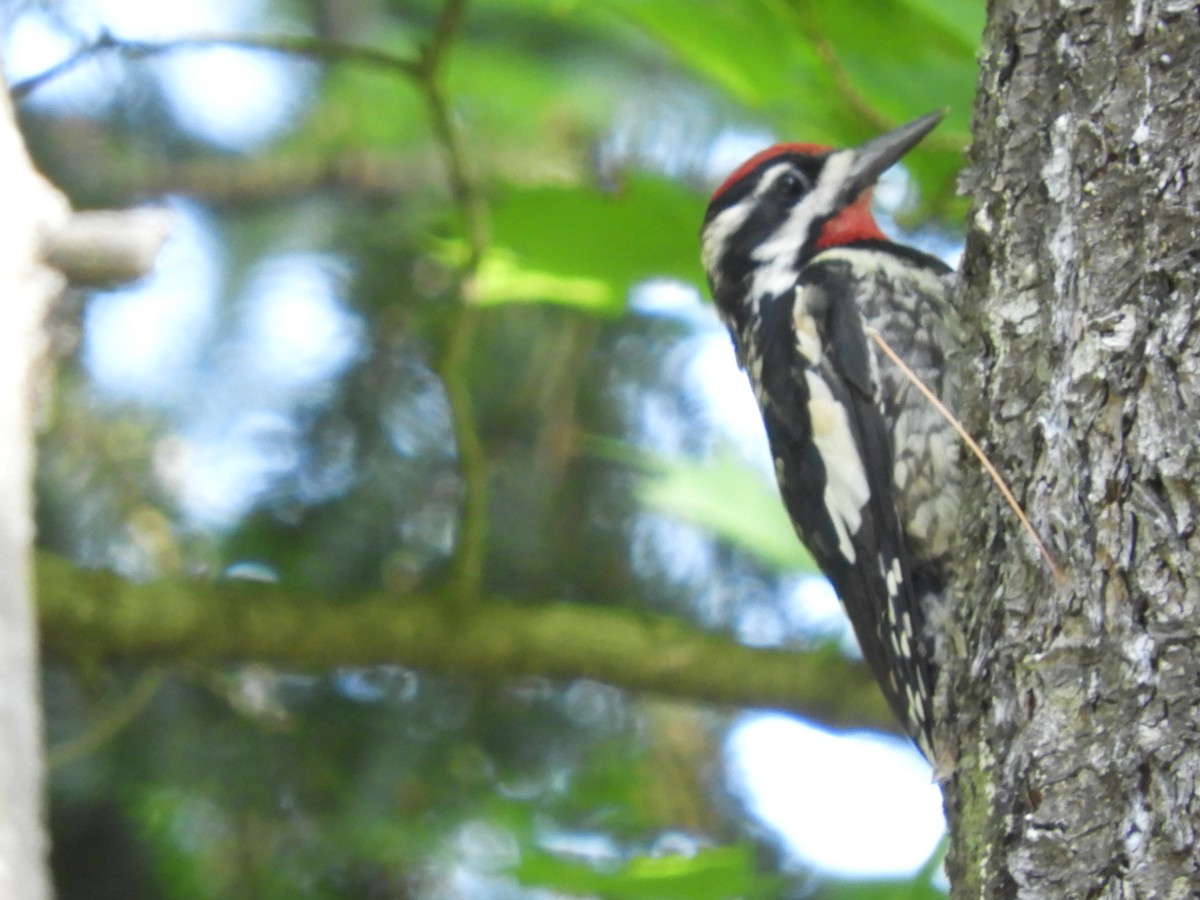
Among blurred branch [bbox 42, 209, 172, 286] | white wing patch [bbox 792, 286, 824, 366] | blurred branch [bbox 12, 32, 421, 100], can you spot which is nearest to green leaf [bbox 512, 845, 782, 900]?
white wing patch [bbox 792, 286, 824, 366]

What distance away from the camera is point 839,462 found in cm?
198

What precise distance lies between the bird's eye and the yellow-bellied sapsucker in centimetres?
10

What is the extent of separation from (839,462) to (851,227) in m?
0.45

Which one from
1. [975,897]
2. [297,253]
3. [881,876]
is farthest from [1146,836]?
[297,253]

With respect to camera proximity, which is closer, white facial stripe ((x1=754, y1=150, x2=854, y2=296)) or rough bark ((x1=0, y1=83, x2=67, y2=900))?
rough bark ((x1=0, y1=83, x2=67, y2=900))

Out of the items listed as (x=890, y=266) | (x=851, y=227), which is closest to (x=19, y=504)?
(x=890, y=266)

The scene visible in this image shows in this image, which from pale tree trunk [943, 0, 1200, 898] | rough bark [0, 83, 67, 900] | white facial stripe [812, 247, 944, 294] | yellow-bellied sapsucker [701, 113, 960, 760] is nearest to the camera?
pale tree trunk [943, 0, 1200, 898]

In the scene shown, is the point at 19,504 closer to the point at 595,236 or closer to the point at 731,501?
the point at 595,236

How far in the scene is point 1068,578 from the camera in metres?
1.21

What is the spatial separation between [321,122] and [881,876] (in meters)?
1.79

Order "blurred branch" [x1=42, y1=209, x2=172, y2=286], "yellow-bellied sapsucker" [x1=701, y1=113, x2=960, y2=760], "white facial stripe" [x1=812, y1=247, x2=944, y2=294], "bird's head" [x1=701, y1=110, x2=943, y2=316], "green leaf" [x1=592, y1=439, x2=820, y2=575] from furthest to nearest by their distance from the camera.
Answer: "bird's head" [x1=701, y1=110, x2=943, y2=316]
"green leaf" [x1=592, y1=439, x2=820, y2=575]
"white facial stripe" [x1=812, y1=247, x2=944, y2=294]
"yellow-bellied sapsucker" [x1=701, y1=113, x2=960, y2=760]
"blurred branch" [x1=42, y1=209, x2=172, y2=286]

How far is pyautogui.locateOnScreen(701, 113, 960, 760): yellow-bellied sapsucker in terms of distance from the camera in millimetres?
1896

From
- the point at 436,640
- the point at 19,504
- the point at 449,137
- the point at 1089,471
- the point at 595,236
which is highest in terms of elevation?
the point at 449,137

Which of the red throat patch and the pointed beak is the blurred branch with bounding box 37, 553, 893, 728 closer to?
the red throat patch
